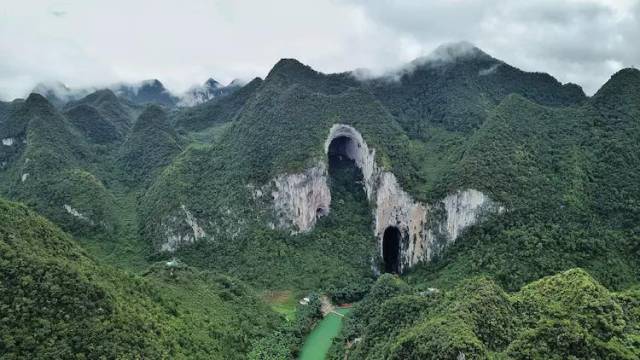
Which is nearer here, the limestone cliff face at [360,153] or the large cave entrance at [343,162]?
the limestone cliff face at [360,153]

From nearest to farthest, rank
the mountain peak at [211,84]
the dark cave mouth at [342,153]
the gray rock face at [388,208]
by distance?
the gray rock face at [388,208], the dark cave mouth at [342,153], the mountain peak at [211,84]

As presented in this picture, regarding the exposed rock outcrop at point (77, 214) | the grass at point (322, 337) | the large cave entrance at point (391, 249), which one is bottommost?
the grass at point (322, 337)

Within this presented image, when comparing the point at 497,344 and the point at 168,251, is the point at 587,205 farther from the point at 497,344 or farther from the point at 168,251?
the point at 168,251

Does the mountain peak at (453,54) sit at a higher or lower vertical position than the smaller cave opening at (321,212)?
higher

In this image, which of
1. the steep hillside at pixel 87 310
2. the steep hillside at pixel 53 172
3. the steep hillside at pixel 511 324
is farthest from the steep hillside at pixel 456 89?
the steep hillside at pixel 87 310

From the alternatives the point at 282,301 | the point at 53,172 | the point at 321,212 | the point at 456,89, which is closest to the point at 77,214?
the point at 53,172

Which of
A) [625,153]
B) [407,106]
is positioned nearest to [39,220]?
[625,153]

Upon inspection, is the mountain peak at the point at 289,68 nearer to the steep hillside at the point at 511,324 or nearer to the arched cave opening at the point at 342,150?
the arched cave opening at the point at 342,150
